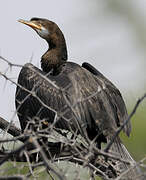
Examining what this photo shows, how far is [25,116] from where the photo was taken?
6.95m

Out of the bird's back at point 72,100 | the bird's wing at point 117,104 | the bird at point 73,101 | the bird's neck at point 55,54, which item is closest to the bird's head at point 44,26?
the bird's neck at point 55,54

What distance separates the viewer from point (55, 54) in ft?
26.2

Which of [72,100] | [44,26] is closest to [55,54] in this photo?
[44,26]

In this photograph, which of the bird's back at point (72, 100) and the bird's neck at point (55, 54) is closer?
the bird's back at point (72, 100)

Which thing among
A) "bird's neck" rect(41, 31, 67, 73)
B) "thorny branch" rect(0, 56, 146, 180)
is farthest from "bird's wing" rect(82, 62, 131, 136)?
"thorny branch" rect(0, 56, 146, 180)

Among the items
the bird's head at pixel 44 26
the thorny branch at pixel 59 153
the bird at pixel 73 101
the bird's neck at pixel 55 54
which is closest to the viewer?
the thorny branch at pixel 59 153

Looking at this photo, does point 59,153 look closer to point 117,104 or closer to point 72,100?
point 72,100

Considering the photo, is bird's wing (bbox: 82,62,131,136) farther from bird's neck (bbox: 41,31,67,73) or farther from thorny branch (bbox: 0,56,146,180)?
thorny branch (bbox: 0,56,146,180)

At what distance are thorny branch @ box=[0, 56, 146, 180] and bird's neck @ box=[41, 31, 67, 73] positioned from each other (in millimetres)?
1413

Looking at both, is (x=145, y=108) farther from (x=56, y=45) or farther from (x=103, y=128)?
(x=103, y=128)

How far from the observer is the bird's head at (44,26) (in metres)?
8.12

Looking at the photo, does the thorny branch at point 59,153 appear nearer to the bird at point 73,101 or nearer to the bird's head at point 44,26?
the bird at point 73,101

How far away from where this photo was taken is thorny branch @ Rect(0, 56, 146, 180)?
4.23m

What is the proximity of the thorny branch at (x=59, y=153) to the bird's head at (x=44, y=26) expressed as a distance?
188 centimetres
